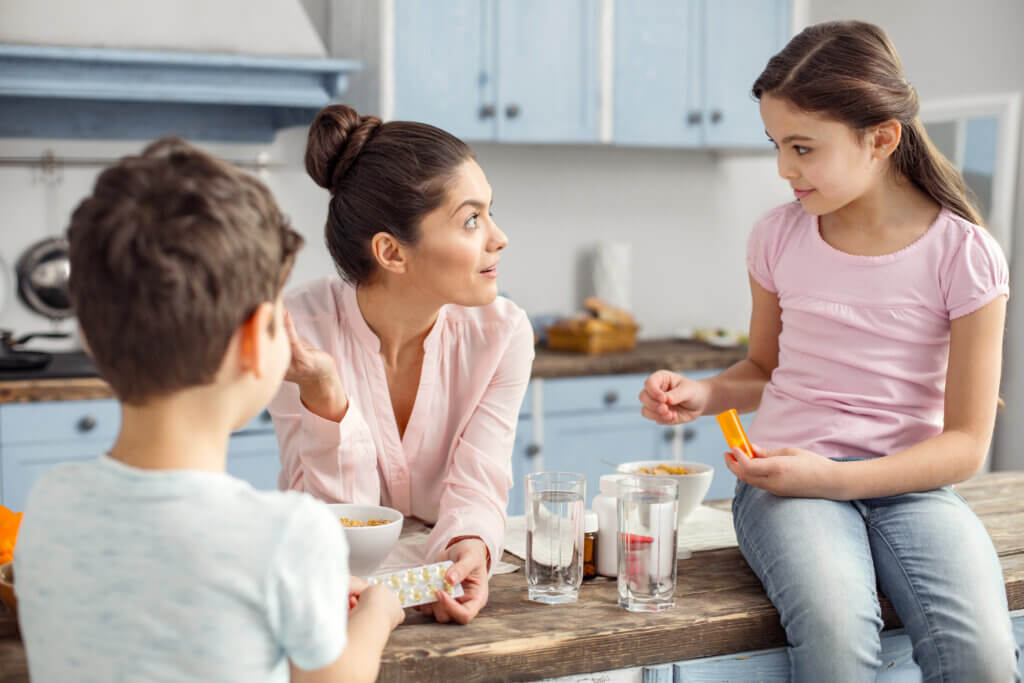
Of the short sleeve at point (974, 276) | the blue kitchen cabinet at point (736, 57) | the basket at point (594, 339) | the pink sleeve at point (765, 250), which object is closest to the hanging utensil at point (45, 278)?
the basket at point (594, 339)

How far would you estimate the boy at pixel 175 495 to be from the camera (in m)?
0.88

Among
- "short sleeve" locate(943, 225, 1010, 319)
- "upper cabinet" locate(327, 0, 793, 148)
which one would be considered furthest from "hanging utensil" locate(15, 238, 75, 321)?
"short sleeve" locate(943, 225, 1010, 319)

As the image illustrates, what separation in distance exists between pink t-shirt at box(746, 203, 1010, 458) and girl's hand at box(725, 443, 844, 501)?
0.16 meters

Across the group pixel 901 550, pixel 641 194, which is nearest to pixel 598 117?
pixel 641 194

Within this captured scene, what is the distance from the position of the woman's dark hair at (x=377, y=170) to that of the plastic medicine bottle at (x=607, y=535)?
52cm

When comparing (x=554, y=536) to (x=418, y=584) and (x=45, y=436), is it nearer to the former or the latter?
(x=418, y=584)

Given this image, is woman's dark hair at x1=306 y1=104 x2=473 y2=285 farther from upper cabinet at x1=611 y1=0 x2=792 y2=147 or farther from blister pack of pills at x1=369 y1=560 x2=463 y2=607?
upper cabinet at x1=611 y1=0 x2=792 y2=147

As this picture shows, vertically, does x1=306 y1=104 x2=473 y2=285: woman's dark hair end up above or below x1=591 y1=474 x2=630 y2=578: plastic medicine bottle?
above

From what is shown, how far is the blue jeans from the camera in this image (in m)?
1.27

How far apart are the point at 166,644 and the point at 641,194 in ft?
11.4

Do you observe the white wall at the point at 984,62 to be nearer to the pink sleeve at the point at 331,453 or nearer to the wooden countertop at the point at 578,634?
the wooden countertop at the point at 578,634

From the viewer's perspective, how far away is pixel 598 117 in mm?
3652

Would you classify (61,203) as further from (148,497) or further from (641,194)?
(148,497)

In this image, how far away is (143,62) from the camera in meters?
2.96
